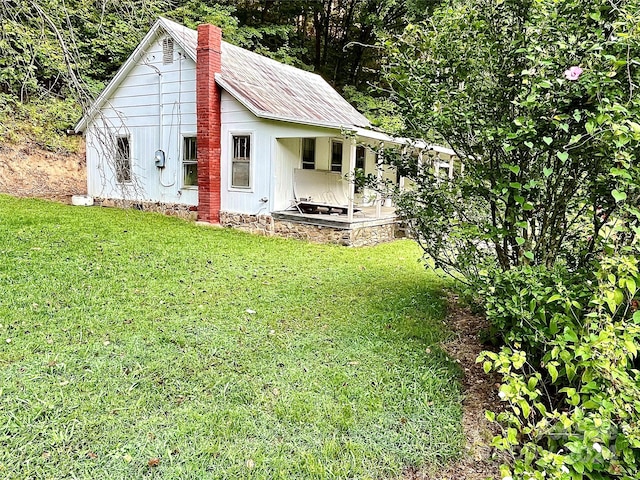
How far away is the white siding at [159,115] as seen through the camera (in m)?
11.5

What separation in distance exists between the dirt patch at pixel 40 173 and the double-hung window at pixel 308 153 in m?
7.75

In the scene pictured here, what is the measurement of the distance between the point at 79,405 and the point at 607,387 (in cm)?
311

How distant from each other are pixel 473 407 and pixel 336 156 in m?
10.0

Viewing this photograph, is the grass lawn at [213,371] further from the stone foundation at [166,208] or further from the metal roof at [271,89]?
the stone foundation at [166,208]

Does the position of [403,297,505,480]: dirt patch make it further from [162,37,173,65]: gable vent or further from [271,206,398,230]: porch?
[162,37,173,65]: gable vent

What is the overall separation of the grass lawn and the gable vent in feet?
22.0

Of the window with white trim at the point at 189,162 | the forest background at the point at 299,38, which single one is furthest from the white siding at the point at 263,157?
the forest background at the point at 299,38

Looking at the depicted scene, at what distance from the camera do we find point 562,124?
8.89 ft

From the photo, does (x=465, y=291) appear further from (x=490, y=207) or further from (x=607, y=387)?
(x=607, y=387)

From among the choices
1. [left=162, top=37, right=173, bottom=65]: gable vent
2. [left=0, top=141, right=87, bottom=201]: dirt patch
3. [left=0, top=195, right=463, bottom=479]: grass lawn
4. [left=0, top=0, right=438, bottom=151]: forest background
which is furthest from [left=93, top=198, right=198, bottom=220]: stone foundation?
[left=0, top=195, right=463, bottom=479]: grass lawn

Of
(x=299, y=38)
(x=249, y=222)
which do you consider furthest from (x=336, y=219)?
(x=299, y=38)

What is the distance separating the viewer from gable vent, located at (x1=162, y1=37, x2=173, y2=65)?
11.5 meters

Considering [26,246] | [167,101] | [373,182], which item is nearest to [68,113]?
[167,101]

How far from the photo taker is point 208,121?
421 inches
